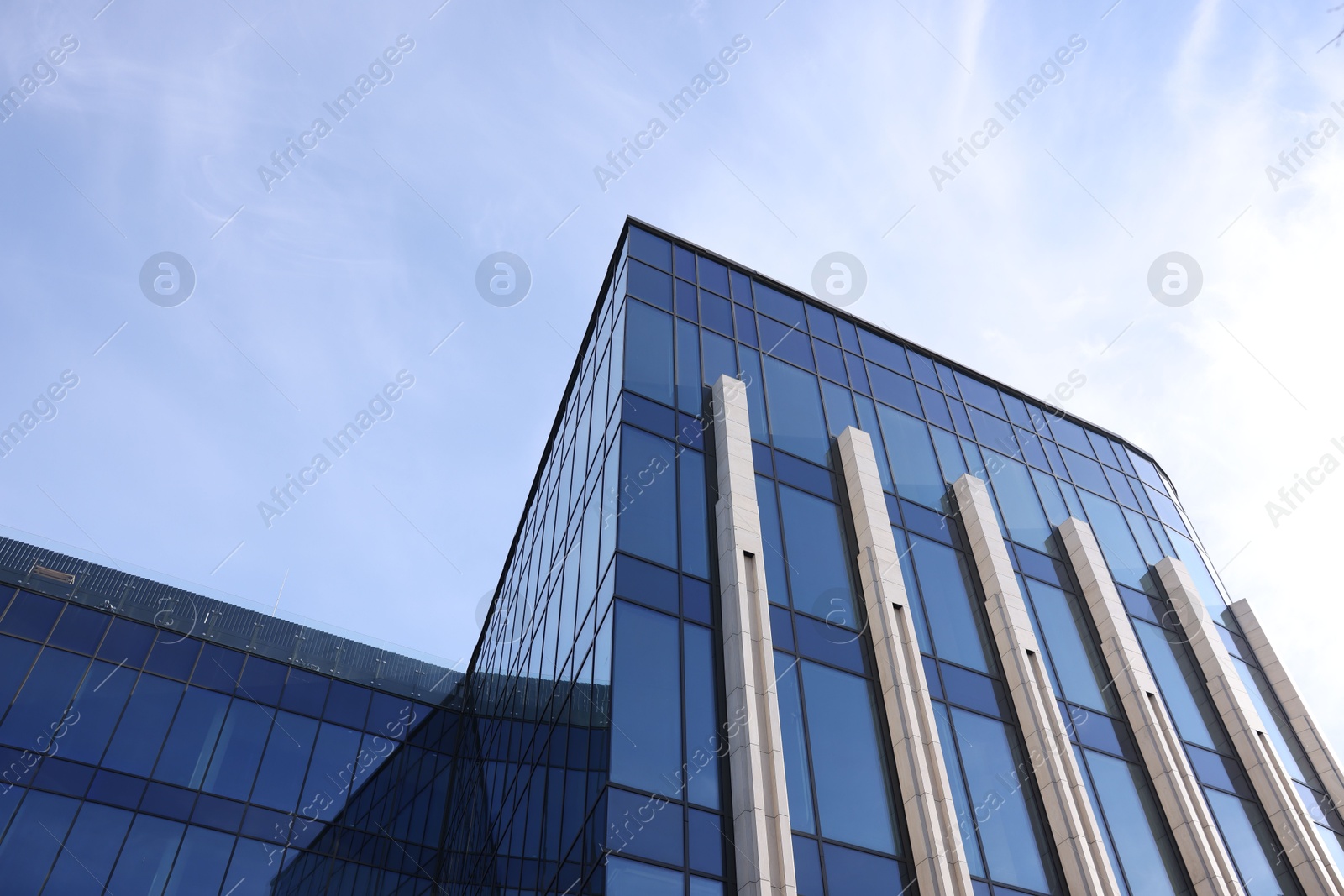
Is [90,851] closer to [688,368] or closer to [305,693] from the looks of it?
[305,693]

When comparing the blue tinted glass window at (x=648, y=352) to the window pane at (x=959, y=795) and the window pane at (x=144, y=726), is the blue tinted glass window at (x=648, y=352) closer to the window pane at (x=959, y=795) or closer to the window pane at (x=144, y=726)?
the window pane at (x=959, y=795)

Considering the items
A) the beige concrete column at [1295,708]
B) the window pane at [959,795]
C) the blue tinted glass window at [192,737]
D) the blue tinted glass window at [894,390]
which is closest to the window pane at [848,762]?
the window pane at [959,795]

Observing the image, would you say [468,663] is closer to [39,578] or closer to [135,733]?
[135,733]

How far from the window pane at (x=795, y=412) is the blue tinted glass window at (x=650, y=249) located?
4369mm

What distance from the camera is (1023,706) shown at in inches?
826

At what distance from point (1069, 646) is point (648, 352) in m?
13.4

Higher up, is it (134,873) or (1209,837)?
(134,873)

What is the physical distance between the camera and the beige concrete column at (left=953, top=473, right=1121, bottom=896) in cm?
1825

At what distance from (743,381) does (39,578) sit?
83.3ft

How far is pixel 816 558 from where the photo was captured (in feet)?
70.1

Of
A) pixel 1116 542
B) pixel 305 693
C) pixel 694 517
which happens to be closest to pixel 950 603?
pixel 694 517

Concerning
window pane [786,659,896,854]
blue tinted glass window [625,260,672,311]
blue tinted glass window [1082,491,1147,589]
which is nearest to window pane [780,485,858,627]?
window pane [786,659,896,854]

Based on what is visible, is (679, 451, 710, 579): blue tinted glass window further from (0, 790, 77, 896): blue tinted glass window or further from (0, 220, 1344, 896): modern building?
(0, 790, 77, 896): blue tinted glass window

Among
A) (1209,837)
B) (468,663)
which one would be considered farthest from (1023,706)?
(468,663)
